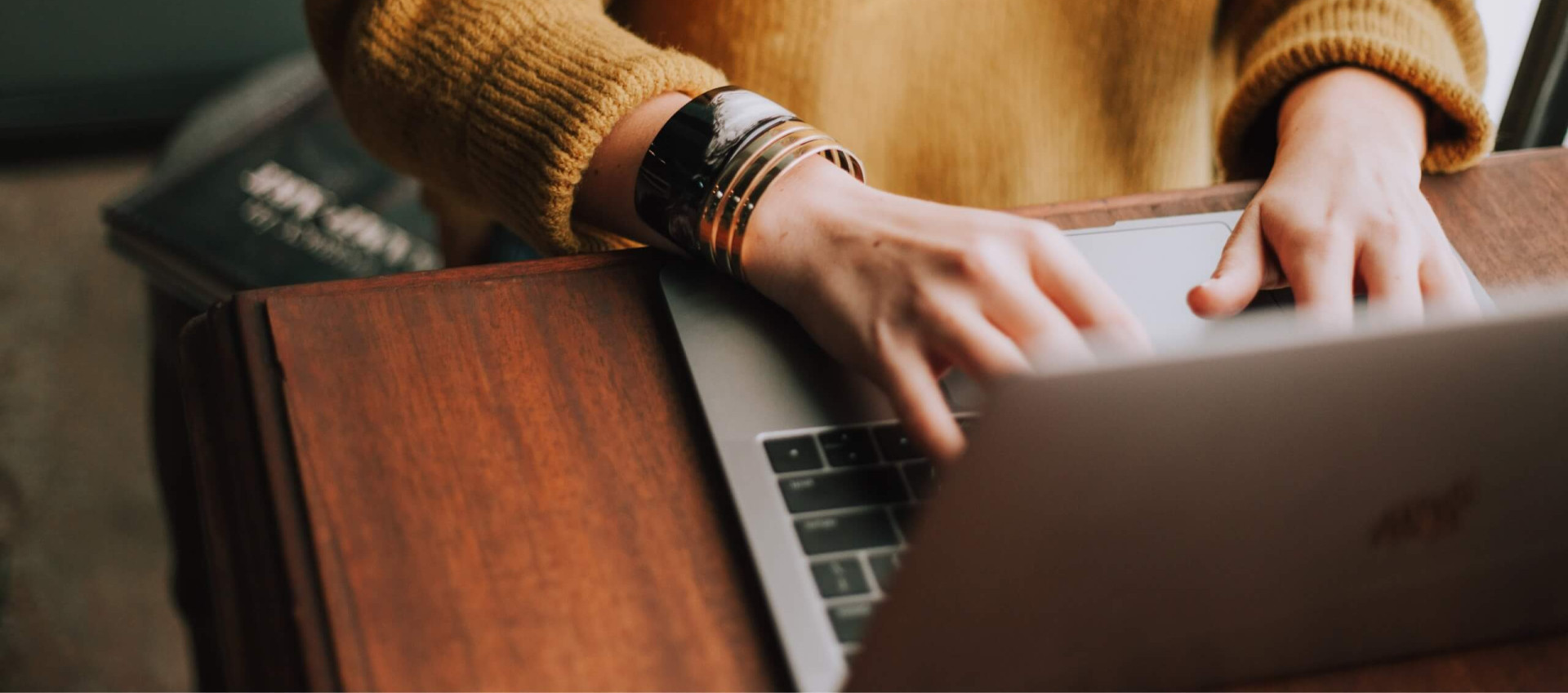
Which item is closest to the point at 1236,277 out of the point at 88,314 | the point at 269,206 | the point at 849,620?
the point at 849,620

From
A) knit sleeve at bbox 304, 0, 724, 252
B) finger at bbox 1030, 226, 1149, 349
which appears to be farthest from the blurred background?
knit sleeve at bbox 304, 0, 724, 252

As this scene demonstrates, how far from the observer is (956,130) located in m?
0.77

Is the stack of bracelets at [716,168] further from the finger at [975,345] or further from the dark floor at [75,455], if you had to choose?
the dark floor at [75,455]

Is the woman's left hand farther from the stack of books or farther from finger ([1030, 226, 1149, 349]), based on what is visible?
the stack of books

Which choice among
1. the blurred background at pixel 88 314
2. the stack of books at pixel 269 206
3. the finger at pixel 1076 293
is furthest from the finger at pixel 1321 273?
the stack of books at pixel 269 206

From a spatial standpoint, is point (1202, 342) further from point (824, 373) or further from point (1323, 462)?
point (824, 373)

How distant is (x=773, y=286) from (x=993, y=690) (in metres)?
0.20

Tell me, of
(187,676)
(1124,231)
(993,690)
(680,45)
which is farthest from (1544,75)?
(187,676)

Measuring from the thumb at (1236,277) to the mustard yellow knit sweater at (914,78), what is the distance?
0.15 meters

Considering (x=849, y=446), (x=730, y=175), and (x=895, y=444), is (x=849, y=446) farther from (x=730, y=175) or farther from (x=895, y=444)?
(x=730, y=175)

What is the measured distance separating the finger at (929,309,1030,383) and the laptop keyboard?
0.12 ft

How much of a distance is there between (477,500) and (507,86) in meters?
0.24

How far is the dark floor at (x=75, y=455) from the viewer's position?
47.2 inches

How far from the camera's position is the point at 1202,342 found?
0.27m
